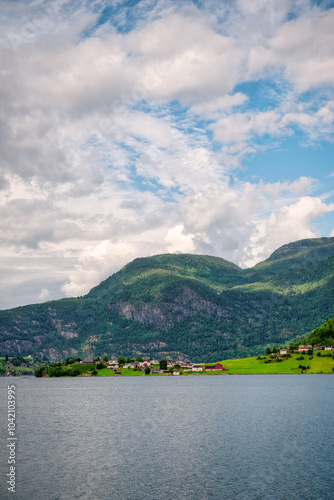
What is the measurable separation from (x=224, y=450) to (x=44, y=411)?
70.3 metres

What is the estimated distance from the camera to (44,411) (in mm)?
132500

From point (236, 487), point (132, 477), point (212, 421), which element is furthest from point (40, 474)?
point (212, 421)

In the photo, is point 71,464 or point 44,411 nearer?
point 71,464

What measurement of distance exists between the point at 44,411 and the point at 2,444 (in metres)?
54.1

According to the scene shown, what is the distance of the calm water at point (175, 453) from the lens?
Result: 5656 centimetres

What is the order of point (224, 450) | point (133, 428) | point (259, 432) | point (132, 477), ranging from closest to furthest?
point (132, 477)
point (224, 450)
point (259, 432)
point (133, 428)

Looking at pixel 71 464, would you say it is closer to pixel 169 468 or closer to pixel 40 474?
pixel 40 474

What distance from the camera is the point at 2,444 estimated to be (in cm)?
8006

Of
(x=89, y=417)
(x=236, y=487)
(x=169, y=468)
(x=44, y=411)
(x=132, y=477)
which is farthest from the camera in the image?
(x=44, y=411)

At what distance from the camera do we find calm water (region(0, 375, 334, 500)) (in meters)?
56.6

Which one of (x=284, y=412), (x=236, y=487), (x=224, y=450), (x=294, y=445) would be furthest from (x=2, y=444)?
(x=284, y=412)

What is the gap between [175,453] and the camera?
75250 millimetres

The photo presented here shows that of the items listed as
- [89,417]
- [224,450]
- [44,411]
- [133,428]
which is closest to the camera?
[224,450]

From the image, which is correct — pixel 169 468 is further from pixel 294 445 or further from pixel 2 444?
pixel 2 444
